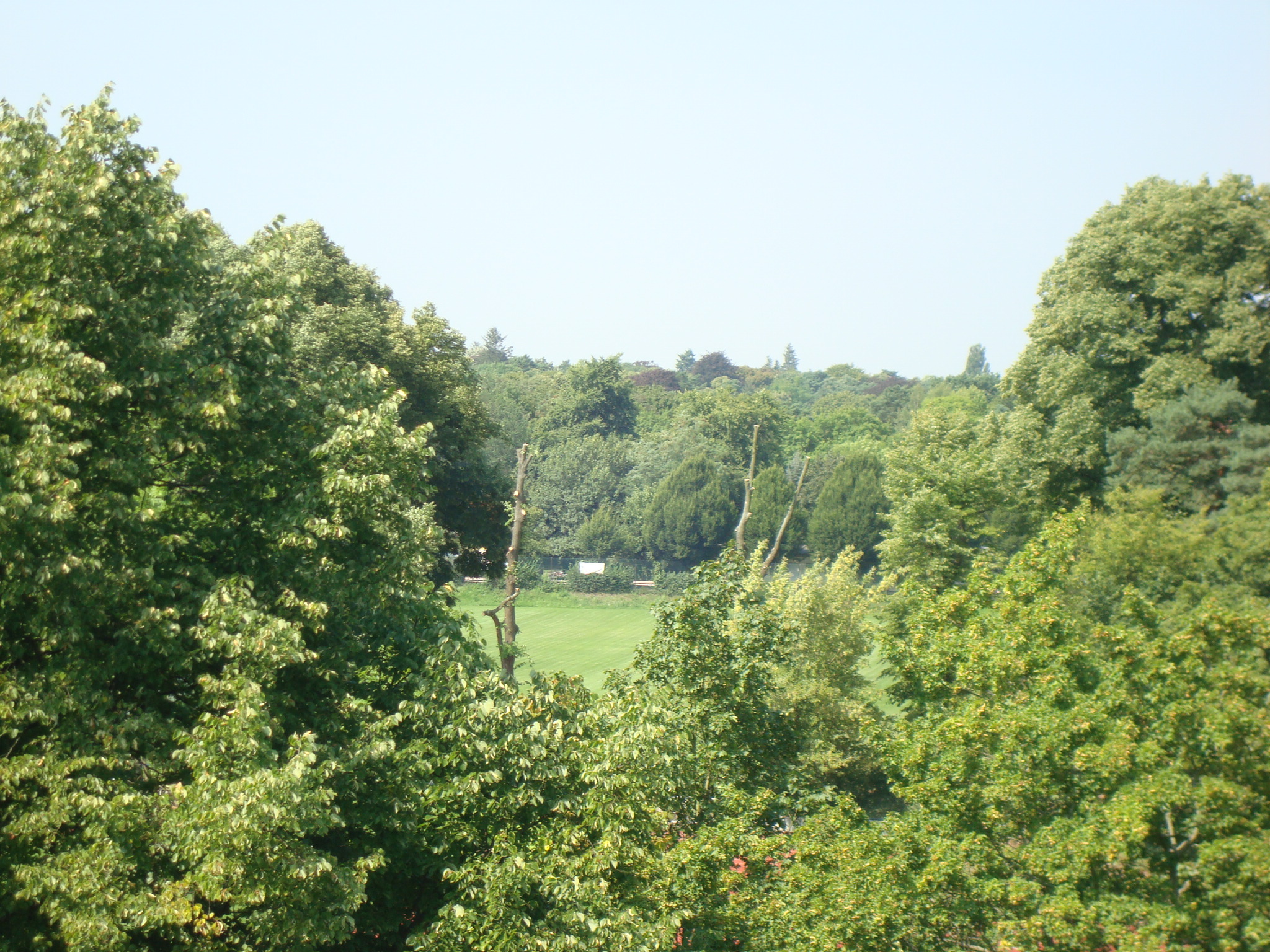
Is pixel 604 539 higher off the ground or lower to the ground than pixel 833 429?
lower

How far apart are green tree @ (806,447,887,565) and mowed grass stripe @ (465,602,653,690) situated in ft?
55.8

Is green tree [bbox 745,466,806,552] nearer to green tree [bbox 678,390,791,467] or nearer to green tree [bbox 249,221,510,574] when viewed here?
green tree [bbox 678,390,791,467]

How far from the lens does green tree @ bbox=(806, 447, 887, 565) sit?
8106 cm

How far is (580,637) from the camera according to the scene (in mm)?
61625

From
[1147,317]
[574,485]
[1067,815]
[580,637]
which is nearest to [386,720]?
[1067,815]

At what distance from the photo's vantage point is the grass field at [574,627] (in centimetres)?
5217

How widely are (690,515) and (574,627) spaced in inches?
872

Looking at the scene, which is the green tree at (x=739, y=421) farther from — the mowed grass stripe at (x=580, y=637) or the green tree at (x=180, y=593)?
the green tree at (x=180, y=593)

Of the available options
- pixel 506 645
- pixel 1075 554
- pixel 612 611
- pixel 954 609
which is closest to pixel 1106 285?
pixel 1075 554

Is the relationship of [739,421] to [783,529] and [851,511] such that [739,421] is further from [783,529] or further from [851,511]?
[783,529]

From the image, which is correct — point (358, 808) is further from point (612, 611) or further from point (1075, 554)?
point (612, 611)

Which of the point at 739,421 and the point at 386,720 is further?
the point at 739,421

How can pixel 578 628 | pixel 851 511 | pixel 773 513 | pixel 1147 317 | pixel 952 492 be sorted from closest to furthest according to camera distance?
pixel 1147 317 → pixel 952 492 → pixel 578 628 → pixel 851 511 → pixel 773 513

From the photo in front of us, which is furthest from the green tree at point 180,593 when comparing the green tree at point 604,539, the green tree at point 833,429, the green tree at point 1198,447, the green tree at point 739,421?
the green tree at point 833,429
